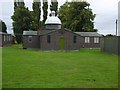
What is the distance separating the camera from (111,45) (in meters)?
37.2

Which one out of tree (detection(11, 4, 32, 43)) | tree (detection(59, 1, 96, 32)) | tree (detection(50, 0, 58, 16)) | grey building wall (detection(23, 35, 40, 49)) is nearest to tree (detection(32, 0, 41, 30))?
tree (detection(11, 4, 32, 43))

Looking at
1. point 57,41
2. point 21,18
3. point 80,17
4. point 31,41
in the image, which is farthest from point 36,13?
point 57,41

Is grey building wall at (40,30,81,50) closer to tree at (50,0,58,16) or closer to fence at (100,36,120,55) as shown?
fence at (100,36,120,55)

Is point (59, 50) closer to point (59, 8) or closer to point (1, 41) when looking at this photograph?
point (1, 41)

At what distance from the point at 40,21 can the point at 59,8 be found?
5.49 metres

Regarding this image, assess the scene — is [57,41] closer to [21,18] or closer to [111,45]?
[111,45]

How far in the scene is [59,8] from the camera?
7094 centimetres

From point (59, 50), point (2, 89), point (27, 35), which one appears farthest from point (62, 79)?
point (27, 35)

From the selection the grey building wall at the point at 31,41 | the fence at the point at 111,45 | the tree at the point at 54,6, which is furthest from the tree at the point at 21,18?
the fence at the point at 111,45

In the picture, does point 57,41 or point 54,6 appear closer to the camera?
point 57,41

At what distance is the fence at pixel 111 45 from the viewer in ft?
113

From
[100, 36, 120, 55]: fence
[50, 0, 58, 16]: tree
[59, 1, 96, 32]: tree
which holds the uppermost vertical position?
[50, 0, 58, 16]: tree

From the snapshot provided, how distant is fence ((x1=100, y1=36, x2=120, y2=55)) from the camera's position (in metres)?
34.4

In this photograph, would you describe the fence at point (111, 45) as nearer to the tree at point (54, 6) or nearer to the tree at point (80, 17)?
the tree at point (80, 17)
